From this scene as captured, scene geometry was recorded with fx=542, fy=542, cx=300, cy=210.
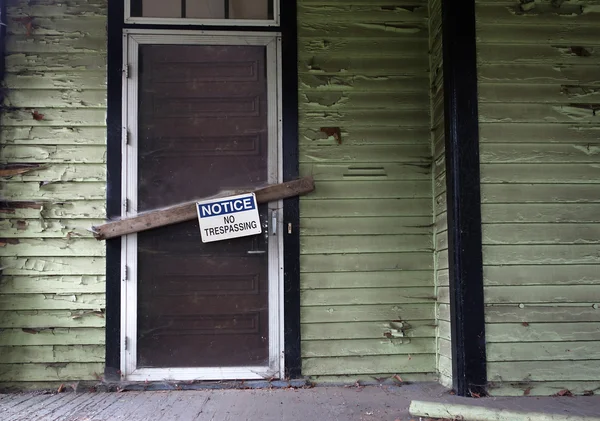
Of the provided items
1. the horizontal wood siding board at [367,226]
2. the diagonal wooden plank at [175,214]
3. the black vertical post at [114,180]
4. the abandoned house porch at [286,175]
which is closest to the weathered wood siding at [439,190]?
the abandoned house porch at [286,175]

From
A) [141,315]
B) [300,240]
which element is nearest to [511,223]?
[300,240]

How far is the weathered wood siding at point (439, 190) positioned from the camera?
363 cm

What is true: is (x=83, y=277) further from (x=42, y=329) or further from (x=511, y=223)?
(x=511, y=223)

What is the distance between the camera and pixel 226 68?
3904 mm

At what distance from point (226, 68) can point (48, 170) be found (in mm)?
1435

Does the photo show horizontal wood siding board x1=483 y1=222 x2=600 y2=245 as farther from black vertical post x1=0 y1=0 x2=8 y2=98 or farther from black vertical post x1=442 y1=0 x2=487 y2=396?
black vertical post x1=0 y1=0 x2=8 y2=98

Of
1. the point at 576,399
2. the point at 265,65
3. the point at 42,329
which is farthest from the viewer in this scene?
the point at 265,65

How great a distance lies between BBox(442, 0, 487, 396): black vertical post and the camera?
11.0ft

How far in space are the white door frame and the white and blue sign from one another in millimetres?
144

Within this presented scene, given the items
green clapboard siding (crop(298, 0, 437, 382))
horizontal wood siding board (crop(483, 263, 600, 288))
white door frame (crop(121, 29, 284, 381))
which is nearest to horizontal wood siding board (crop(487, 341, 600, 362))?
horizontal wood siding board (crop(483, 263, 600, 288))

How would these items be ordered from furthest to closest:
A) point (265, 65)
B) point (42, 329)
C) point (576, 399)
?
point (265, 65)
point (42, 329)
point (576, 399)

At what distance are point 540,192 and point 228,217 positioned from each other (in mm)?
2083

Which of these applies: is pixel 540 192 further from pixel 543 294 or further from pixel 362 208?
pixel 362 208

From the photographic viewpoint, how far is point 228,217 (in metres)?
Answer: 3.79
